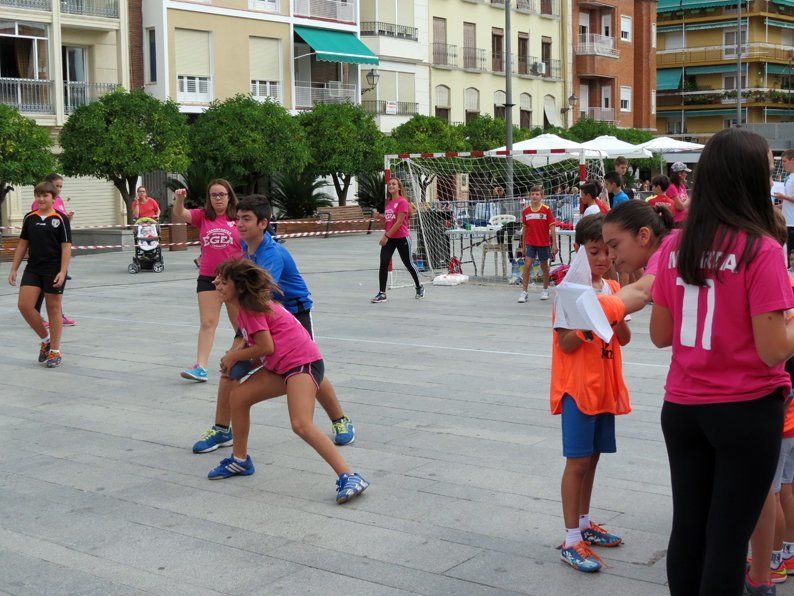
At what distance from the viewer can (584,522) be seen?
4801 millimetres

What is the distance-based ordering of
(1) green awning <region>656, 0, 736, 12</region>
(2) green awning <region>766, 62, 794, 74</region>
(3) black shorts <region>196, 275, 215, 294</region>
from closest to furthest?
(3) black shorts <region>196, 275, 215, 294</region> → (1) green awning <region>656, 0, 736, 12</region> → (2) green awning <region>766, 62, 794, 74</region>

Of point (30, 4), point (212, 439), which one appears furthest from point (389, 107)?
point (212, 439)

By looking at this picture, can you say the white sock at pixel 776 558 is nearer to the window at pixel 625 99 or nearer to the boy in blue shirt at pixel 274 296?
the boy in blue shirt at pixel 274 296

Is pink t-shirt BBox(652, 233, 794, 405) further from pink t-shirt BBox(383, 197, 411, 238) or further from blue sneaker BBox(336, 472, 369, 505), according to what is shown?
pink t-shirt BBox(383, 197, 411, 238)

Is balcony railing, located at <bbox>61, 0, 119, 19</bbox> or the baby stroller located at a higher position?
balcony railing, located at <bbox>61, 0, 119, 19</bbox>

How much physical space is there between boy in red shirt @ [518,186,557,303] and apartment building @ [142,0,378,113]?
873 inches

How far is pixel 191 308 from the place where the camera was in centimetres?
1498

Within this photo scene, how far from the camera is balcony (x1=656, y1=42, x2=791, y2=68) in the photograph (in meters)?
69.4

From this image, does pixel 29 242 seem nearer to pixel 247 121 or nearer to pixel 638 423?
pixel 638 423

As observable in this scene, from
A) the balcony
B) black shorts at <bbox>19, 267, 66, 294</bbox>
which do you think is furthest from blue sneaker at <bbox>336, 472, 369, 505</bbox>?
the balcony

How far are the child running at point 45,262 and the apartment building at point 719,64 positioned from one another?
62849mm

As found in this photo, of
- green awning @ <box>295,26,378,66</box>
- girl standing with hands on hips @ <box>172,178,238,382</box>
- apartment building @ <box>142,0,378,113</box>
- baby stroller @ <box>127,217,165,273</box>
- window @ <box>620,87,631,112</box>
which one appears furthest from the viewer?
window @ <box>620,87,631,112</box>

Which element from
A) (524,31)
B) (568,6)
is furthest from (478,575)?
(568,6)

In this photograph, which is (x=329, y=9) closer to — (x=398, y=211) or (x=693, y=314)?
(x=398, y=211)
